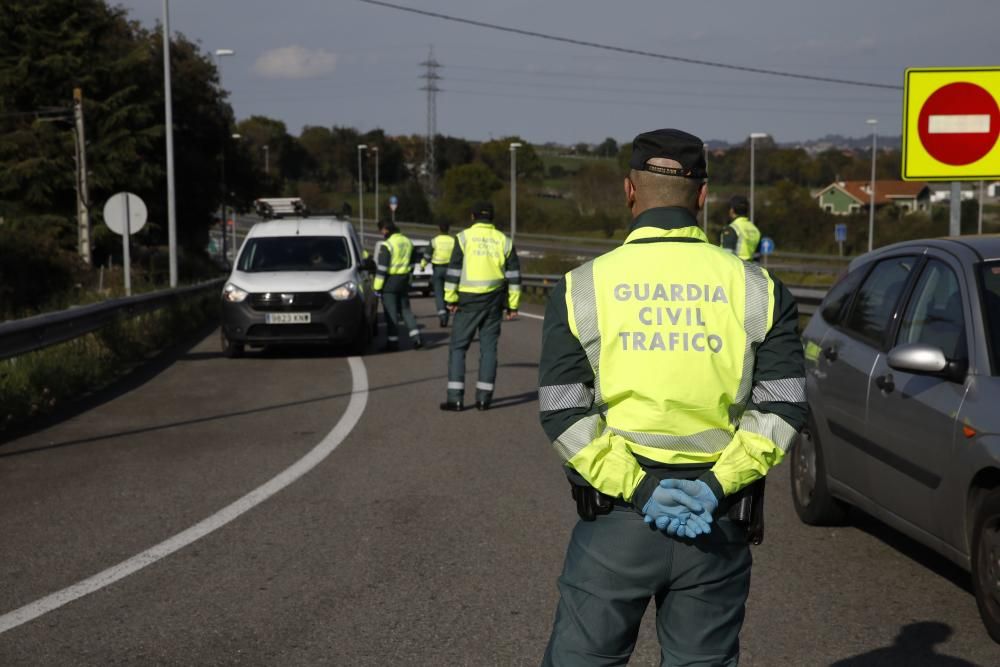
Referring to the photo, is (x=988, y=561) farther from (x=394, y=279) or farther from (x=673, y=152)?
(x=394, y=279)

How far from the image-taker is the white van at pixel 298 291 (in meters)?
17.1

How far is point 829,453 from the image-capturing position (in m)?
6.91

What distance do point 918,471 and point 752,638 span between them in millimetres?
1202

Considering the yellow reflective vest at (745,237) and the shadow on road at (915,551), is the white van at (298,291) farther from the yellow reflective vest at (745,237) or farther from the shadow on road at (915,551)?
the shadow on road at (915,551)

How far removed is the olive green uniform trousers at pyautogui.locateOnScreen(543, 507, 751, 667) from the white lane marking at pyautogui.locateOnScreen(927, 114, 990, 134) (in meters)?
8.05

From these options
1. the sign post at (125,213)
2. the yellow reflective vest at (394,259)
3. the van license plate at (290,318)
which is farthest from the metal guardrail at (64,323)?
the sign post at (125,213)

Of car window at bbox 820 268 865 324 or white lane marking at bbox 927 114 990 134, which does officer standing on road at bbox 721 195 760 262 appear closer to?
white lane marking at bbox 927 114 990 134

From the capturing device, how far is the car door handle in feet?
19.9

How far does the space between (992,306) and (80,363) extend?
432 inches

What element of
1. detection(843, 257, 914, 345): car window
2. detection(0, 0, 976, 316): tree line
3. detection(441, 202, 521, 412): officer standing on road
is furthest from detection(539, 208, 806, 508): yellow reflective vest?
detection(0, 0, 976, 316): tree line

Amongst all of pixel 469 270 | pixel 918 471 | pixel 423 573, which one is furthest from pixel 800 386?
pixel 469 270

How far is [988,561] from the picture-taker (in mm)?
5191

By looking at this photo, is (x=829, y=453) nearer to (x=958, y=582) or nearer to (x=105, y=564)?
(x=958, y=582)

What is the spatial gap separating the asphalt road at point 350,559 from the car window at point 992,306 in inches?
42.7
